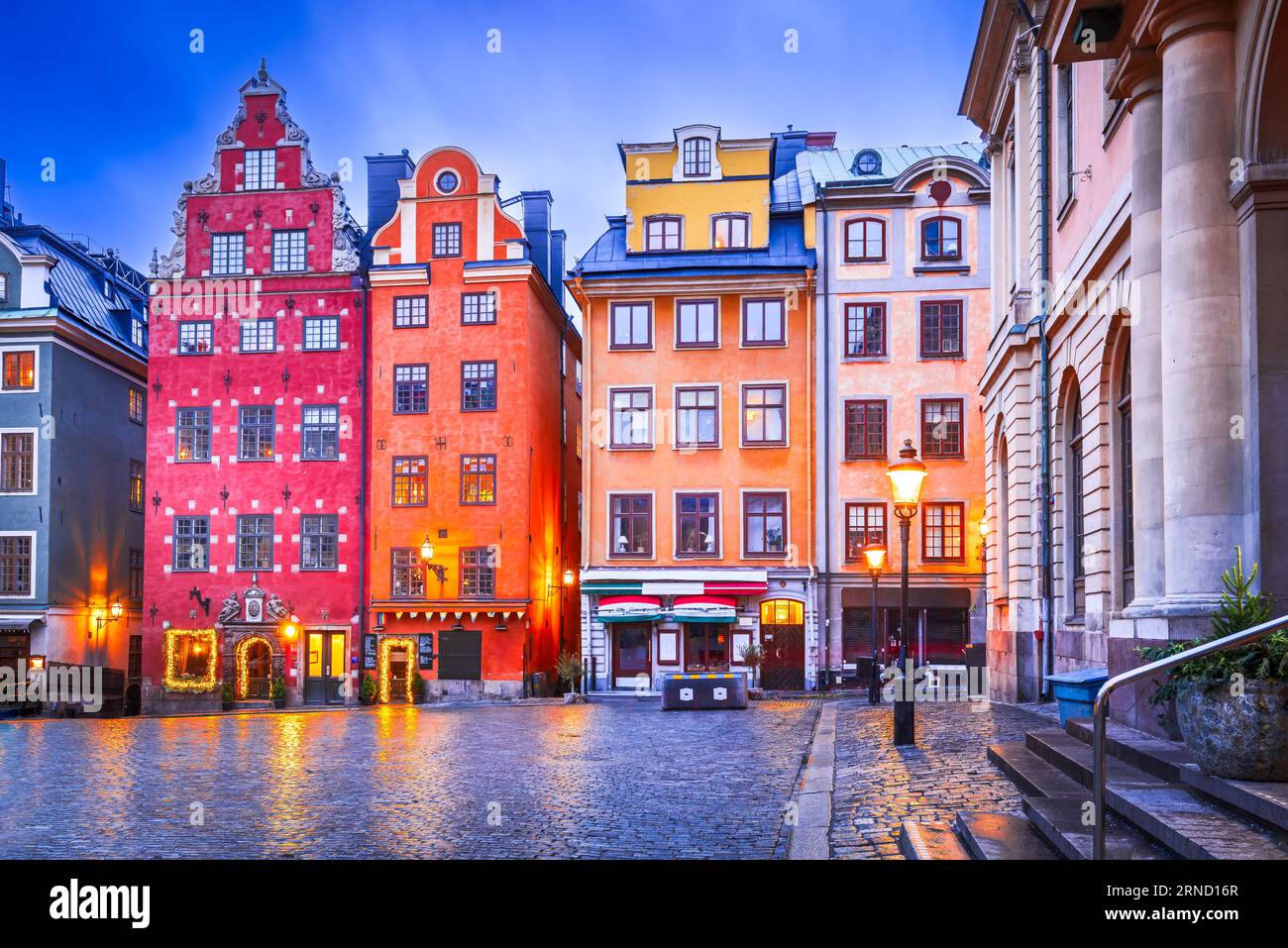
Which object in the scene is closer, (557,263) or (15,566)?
(15,566)

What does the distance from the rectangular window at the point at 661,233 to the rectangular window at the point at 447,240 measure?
6185 millimetres

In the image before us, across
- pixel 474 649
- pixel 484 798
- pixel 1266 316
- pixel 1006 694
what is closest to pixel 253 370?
pixel 474 649

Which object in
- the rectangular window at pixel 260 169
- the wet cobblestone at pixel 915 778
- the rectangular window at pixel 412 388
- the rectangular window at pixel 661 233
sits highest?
the rectangular window at pixel 260 169

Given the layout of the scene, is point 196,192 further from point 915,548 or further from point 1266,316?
point 1266,316

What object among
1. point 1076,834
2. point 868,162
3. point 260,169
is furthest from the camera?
point 868,162

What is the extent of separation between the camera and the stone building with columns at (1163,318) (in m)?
12.4

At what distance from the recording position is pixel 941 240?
4262cm

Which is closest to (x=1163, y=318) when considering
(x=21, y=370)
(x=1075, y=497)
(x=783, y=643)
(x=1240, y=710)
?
(x=1240, y=710)

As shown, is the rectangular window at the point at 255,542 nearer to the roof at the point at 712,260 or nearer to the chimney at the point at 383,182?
the chimney at the point at 383,182

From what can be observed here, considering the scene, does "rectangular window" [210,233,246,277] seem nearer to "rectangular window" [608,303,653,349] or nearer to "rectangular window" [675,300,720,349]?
"rectangular window" [608,303,653,349]

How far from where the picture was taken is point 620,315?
144ft

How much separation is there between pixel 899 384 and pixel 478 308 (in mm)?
13767

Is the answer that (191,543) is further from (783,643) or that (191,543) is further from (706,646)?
(783,643)

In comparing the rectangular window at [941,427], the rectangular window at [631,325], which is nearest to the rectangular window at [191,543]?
the rectangular window at [631,325]
